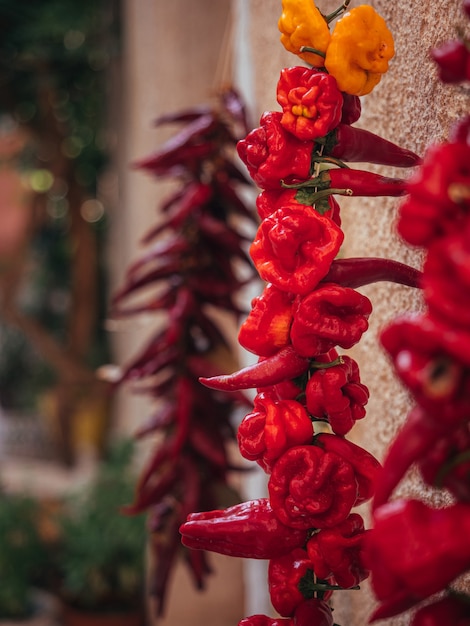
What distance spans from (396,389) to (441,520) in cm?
31

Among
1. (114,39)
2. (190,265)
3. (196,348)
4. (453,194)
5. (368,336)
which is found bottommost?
(114,39)

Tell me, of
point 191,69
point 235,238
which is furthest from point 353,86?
point 191,69

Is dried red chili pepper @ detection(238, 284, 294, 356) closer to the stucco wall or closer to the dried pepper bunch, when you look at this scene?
the stucco wall

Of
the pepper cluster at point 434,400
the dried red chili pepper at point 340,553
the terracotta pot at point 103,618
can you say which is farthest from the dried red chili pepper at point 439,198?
the terracotta pot at point 103,618

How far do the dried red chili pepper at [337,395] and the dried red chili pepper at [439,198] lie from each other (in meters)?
0.18

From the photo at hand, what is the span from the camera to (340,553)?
47 centimetres

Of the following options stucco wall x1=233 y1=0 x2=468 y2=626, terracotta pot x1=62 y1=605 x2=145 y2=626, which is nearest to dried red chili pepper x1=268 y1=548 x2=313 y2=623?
stucco wall x1=233 y1=0 x2=468 y2=626

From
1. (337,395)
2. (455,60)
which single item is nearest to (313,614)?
(337,395)

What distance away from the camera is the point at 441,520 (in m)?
0.33

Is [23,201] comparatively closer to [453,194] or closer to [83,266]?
[83,266]

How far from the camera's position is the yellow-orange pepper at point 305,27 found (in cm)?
49

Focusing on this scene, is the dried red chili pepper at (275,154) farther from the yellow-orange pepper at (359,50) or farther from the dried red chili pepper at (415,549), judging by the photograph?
the dried red chili pepper at (415,549)

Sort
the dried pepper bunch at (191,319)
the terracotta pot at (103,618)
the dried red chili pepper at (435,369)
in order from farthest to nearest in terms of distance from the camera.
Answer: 1. the terracotta pot at (103,618)
2. the dried pepper bunch at (191,319)
3. the dried red chili pepper at (435,369)

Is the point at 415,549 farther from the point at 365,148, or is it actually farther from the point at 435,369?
the point at 365,148
